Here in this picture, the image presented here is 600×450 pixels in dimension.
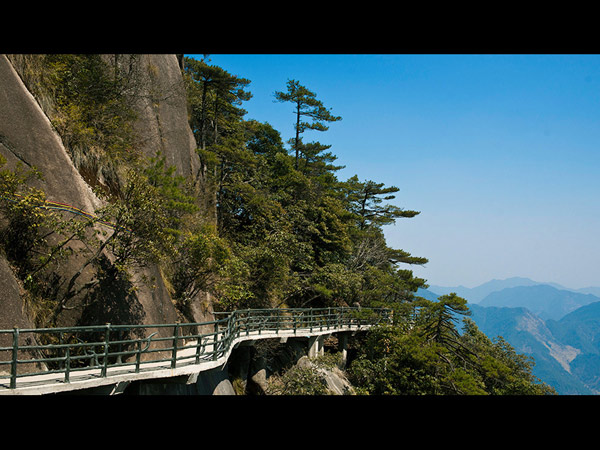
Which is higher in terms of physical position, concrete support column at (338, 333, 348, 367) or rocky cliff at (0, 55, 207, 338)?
rocky cliff at (0, 55, 207, 338)

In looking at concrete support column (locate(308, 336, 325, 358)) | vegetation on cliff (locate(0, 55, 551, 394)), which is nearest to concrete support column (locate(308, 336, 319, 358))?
concrete support column (locate(308, 336, 325, 358))

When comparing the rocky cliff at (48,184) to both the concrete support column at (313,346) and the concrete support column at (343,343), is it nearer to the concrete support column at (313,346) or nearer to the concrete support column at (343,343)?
→ the concrete support column at (313,346)

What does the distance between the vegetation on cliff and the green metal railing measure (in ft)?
3.40

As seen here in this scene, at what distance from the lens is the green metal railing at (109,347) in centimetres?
629

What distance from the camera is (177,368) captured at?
891cm

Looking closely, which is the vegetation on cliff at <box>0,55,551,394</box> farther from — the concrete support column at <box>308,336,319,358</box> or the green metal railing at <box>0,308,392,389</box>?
the concrete support column at <box>308,336,319,358</box>

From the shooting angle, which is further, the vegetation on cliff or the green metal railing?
the vegetation on cliff

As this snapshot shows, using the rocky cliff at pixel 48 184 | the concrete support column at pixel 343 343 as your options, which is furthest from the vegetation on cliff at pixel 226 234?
the concrete support column at pixel 343 343

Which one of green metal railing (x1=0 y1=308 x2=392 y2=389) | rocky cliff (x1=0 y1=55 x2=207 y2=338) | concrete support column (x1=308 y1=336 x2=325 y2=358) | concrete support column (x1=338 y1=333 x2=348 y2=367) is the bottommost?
concrete support column (x1=338 y1=333 x2=348 y2=367)

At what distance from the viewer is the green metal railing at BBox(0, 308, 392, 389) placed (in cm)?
629

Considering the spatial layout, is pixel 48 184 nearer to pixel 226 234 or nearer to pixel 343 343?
pixel 226 234
